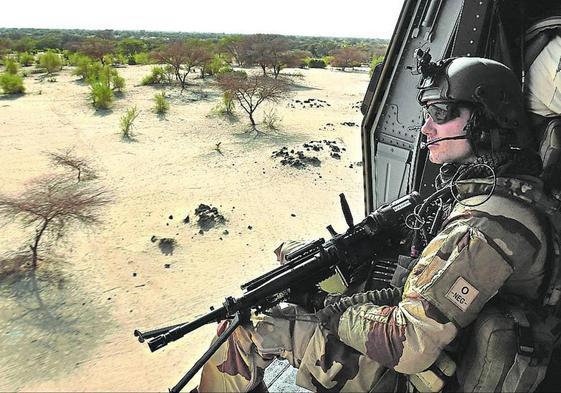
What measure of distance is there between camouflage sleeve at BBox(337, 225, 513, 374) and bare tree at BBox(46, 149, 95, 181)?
9496 mm

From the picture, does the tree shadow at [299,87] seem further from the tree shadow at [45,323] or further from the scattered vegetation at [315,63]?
the tree shadow at [45,323]

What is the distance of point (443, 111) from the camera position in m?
2.35

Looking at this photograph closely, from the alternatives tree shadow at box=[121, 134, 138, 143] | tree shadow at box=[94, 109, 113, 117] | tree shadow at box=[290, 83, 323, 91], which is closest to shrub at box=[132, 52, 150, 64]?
tree shadow at box=[290, 83, 323, 91]

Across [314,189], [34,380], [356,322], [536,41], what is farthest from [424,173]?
[314,189]

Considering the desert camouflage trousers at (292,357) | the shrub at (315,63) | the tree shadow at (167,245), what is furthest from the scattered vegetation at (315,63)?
the desert camouflage trousers at (292,357)

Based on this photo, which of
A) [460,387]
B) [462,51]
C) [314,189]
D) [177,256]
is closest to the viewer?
[460,387]

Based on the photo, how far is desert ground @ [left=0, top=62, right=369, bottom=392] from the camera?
501cm

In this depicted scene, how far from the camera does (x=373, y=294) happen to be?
2.53 metres

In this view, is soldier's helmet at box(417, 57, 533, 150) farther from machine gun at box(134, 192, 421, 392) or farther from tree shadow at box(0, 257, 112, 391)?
tree shadow at box(0, 257, 112, 391)

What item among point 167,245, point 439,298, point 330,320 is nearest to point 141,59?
point 167,245

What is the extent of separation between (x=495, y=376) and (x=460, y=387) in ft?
0.59

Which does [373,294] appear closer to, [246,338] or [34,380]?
→ [246,338]

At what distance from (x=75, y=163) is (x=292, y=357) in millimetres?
9667

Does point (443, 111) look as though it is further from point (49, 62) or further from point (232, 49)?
point (232, 49)
